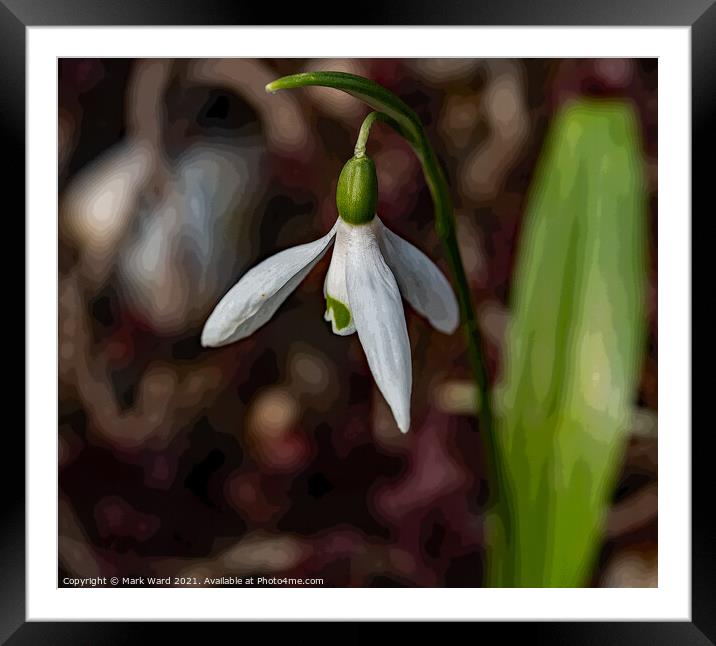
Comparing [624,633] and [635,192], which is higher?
[635,192]

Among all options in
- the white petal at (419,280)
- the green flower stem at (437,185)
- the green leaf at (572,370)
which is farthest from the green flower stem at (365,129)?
the green leaf at (572,370)

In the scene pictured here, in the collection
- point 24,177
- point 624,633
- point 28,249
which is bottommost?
point 624,633

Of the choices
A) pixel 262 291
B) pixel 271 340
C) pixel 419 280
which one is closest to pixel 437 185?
pixel 419 280

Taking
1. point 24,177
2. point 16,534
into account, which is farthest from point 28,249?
point 16,534

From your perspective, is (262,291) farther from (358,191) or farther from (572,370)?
(572,370)

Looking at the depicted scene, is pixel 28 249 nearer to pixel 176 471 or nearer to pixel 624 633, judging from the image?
pixel 176 471

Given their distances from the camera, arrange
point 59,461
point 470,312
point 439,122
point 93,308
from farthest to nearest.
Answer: point 439,122 < point 93,308 < point 59,461 < point 470,312

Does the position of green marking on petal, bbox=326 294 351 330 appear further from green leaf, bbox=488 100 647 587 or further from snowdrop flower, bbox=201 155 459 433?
green leaf, bbox=488 100 647 587

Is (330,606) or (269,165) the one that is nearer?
(330,606)
